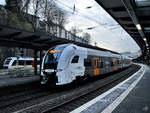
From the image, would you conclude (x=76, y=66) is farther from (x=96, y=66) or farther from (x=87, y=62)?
(x=96, y=66)

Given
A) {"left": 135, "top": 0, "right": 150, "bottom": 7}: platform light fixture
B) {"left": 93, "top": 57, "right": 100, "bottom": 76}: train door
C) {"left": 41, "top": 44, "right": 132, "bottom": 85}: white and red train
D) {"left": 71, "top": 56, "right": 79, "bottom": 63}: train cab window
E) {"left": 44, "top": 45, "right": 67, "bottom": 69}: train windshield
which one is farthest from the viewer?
{"left": 93, "top": 57, "right": 100, "bottom": 76}: train door

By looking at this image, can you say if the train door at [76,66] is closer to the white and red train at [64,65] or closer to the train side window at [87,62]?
the white and red train at [64,65]

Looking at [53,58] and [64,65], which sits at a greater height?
[53,58]

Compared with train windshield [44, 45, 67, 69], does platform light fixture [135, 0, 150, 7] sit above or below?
above

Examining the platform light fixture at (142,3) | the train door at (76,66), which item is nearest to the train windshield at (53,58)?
the train door at (76,66)

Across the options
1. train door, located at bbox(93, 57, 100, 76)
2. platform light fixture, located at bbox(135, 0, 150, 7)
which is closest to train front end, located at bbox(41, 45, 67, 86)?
train door, located at bbox(93, 57, 100, 76)

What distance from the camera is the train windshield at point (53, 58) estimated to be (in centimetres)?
1069

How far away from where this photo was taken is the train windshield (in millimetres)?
10691

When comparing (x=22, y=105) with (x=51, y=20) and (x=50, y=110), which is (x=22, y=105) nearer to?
(x=50, y=110)

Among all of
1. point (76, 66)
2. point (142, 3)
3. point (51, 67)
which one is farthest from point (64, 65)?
point (142, 3)

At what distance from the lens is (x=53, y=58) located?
10992mm

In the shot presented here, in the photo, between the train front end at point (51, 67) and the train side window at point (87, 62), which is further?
the train side window at point (87, 62)

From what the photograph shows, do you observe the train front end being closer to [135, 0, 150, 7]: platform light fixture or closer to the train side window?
the train side window

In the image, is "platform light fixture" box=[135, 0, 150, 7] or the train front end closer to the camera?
the train front end
